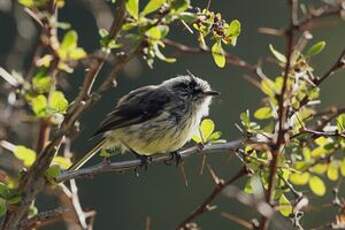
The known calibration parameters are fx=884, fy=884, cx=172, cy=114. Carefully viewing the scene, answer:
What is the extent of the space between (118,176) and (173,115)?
30.9 ft

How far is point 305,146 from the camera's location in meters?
2.64

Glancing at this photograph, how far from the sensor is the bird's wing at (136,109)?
5402 millimetres

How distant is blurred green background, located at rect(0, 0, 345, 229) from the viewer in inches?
534

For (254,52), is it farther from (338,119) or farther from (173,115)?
(338,119)

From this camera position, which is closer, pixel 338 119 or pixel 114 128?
pixel 338 119

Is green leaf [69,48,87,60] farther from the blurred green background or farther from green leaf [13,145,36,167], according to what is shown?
the blurred green background

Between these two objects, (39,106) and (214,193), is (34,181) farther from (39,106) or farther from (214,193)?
(214,193)

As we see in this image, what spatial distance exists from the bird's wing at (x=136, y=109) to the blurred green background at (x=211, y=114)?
23.8 feet

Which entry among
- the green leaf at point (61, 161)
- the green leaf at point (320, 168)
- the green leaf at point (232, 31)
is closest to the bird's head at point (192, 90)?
the green leaf at point (232, 31)

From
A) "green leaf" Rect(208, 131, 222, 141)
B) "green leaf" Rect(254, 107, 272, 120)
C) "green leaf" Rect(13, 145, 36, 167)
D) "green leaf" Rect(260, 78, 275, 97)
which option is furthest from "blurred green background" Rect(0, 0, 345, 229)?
"green leaf" Rect(260, 78, 275, 97)

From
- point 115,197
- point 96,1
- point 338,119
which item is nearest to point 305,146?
point 338,119

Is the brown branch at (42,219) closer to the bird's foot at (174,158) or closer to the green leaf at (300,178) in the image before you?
the green leaf at (300,178)

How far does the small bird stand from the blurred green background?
7271 millimetres

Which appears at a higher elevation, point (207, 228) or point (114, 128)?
point (114, 128)
